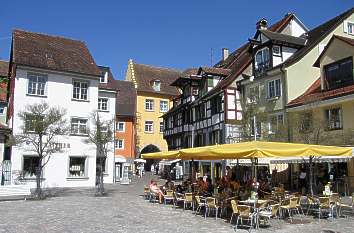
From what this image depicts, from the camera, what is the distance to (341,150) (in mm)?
14594

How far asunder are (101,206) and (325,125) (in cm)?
1306

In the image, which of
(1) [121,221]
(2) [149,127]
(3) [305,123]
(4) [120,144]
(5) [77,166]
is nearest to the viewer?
(1) [121,221]

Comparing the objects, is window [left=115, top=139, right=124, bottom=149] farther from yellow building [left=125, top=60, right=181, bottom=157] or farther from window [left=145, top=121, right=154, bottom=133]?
window [left=145, top=121, right=154, bottom=133]

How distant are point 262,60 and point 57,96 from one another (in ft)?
53.8

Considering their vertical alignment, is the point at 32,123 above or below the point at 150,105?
below

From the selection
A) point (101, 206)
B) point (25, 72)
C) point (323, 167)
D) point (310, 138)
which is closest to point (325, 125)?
point (310, 138)

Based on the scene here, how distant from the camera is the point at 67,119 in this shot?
A: 31.6 meters

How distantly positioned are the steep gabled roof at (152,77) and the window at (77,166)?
31692 millimetres

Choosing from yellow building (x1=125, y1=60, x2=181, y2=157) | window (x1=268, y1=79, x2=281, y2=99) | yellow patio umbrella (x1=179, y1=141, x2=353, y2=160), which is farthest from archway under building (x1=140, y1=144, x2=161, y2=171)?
yellow patio umbrella (x1=179, y1=141, x2=353, y2=160)

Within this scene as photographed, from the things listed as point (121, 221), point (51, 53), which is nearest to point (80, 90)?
point (51, 53)

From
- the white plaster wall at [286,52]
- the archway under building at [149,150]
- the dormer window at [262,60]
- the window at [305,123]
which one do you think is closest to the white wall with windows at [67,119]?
the dormer window at [262,60]

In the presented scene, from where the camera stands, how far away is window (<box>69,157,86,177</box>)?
31.9m

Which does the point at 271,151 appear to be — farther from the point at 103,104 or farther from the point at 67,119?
the point at 103,104

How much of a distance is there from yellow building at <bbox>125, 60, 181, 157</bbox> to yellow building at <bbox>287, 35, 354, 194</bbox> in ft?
118
